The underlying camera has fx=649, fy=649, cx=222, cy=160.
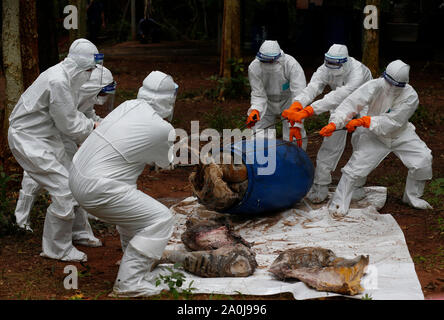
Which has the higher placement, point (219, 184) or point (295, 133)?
point (295, 133)

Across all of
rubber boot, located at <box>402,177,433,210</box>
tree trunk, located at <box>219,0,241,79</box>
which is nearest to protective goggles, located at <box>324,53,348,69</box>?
rubber boot, located at <box>402,177,433,210</box>

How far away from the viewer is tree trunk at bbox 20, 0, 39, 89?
7.31 m

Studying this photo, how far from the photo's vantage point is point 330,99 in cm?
692

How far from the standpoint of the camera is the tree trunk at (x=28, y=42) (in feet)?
24.0

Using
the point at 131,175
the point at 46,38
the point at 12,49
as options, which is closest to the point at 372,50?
the point at 46,38

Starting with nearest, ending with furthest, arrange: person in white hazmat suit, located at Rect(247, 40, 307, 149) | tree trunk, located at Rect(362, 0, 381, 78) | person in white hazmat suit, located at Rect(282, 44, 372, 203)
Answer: person in white hazmat suit, located at Rect(282, 44, 372, 203) → person in white hazmat suit, located at Rect(247, 40, 307, 149) → tree trunk, located at Rect(362, 0, 381, 78)

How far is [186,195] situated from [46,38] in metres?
3.56

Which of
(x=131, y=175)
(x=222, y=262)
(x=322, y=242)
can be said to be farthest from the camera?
(x=322, y=242)

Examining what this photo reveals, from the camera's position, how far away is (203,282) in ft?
15.9

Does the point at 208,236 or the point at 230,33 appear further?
the point at 230,33

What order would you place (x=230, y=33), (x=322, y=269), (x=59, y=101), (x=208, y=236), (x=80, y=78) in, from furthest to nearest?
(x=230, y=33) → (x=208, y=236) → (x=80, y=78) → (x=59, y=101) → (x=322, y=269)

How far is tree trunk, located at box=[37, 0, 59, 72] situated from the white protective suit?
4.24 m

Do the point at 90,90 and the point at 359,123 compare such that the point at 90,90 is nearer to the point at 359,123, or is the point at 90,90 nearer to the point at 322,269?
the point at 359,123

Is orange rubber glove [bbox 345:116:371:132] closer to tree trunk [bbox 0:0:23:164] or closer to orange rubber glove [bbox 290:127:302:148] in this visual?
orange rubber glove [bbox 290:127:302:148]
